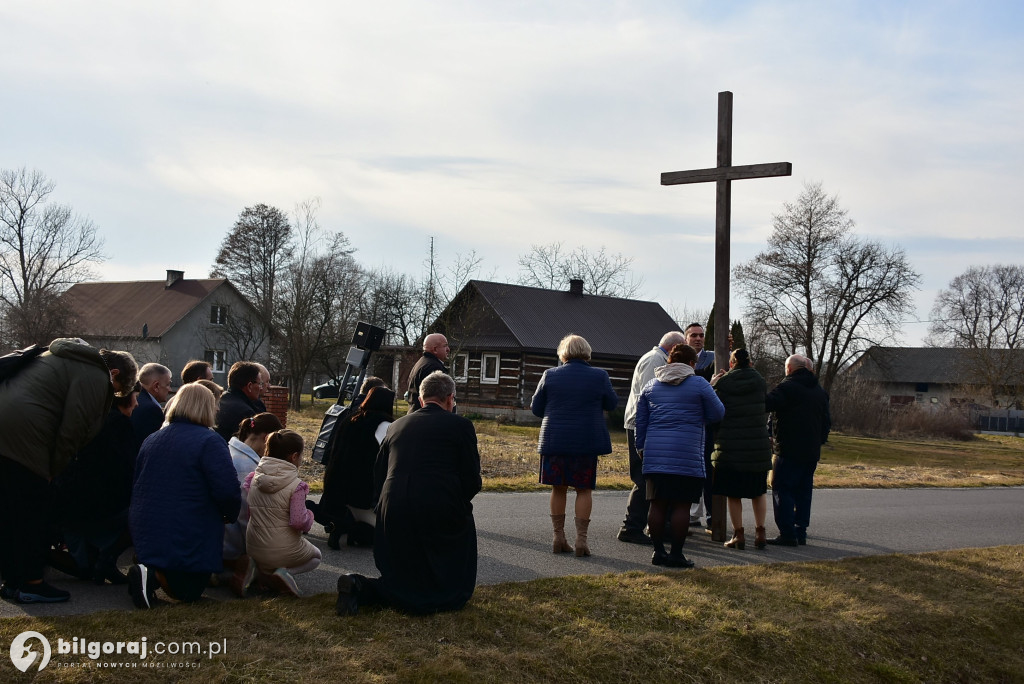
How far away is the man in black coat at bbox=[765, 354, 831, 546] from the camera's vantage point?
9.81 m

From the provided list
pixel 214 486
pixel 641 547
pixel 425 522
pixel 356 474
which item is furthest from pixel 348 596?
pixel 641 547

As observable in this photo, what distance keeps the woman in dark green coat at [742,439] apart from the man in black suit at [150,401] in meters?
5.22

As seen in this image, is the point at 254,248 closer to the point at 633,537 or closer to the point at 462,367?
the point at 462,367

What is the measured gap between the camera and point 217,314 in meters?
59.5

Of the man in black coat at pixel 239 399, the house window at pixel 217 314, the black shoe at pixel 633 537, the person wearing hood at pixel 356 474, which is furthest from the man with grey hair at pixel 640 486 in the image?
the house window at pixel 217 314

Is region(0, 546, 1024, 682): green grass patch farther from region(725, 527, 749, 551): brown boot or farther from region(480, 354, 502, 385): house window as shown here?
region(480, 354, 502, 385): house window

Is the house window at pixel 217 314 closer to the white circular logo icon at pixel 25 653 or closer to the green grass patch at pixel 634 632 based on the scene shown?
the green grass patch at pixel 634 632

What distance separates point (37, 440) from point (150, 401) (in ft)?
5.17

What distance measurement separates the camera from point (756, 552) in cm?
937

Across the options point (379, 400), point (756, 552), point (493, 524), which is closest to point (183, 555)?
point (379, 400)

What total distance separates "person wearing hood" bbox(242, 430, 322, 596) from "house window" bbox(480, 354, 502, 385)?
125 feet

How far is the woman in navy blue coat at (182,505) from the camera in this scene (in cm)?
586

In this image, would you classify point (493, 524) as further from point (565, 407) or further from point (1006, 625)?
point (1006, 625)

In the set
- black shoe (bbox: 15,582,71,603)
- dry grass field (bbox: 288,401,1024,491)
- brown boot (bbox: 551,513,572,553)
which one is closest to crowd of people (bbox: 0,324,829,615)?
black shoe (bbox: 15,582,71,603)
